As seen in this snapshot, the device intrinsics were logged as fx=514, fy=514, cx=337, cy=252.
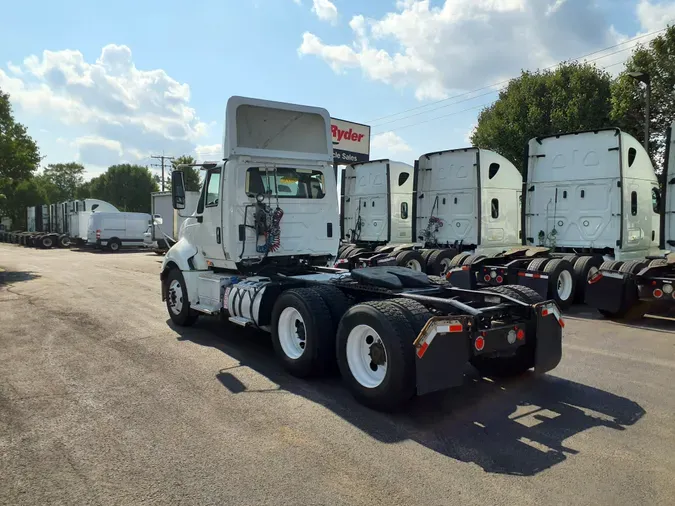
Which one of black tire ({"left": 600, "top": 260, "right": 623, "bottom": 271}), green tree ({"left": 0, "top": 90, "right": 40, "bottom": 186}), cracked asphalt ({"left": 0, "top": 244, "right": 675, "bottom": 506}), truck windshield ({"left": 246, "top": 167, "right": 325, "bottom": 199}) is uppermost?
green tree ({"left": 0, "top": 90, "right": 40, "bottom": 186})

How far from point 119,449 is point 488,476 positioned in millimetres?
2825

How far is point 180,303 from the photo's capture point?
28.6 ft

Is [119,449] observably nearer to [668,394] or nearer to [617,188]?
[668,394]

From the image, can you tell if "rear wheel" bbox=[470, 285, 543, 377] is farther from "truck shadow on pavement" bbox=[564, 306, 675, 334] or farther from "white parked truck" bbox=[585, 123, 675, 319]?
"white parked truck" bbox=[585, 123, 675, 319]

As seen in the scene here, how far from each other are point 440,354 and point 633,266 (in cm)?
703

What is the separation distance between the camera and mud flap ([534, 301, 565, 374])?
17.3 feet

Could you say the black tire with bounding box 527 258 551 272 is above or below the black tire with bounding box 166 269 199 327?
above

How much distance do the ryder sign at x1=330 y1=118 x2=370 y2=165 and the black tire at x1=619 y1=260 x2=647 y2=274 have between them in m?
17.8

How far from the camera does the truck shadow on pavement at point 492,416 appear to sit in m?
Result: 4.05

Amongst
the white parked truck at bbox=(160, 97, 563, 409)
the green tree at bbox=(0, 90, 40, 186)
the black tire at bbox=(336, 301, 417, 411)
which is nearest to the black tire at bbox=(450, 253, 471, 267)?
the white parked truck at bbox=(160, 97, 563, 409)

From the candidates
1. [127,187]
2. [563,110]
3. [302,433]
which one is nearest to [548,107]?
[563,110]

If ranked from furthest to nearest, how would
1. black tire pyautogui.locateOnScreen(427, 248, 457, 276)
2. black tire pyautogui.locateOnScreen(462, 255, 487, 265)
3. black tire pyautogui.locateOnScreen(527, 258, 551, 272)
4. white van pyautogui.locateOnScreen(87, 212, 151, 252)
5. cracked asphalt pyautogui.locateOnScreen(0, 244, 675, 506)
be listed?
white van pyautogui.locateOnScreen(87, 212, 151, 252) → black tire pyautogui.locateOnScreen(427, 248, 457, 276) → black tire pyautogui.locateOnScreen(462, 255, 487, 265) → black tire pyautogui.locateOnScreen(527, 258, 551, 272) → cracked asphalt pyautogui.locateOnScreen(0, 244, 675, 506)

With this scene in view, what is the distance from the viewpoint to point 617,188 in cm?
1103

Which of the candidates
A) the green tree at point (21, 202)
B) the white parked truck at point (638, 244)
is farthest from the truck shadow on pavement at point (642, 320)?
the green tree at point (21, 202)
